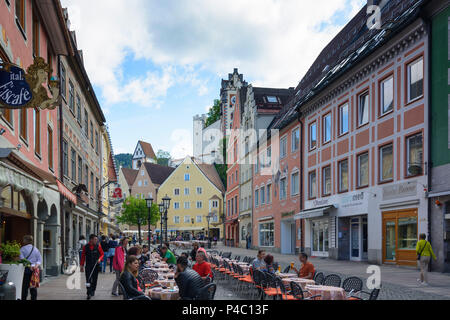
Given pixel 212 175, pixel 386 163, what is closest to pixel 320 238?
Result: pixel 386 163

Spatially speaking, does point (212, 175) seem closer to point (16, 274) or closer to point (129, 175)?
point (129, 175)

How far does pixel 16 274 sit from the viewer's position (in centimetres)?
1029

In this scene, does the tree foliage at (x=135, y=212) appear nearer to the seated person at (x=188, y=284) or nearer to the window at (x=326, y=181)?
the window at (x=326, y=181)

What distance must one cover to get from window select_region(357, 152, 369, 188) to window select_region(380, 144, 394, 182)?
1.51m

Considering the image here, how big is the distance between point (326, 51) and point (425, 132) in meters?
20.4

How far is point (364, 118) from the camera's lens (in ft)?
83.6

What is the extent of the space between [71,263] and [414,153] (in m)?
15.3

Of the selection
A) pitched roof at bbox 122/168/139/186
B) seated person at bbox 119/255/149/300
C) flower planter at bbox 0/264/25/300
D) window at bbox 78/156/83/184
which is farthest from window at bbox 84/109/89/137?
pitched roof at bbox 122/168/139/186

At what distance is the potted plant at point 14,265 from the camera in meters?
10.1

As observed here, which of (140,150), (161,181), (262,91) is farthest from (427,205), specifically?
(140,150)

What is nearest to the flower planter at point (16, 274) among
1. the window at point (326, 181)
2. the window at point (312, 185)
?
the window at point (326, 181)

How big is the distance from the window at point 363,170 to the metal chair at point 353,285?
1522 centimetres

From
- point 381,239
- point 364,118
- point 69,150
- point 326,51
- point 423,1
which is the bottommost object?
point 381,239
